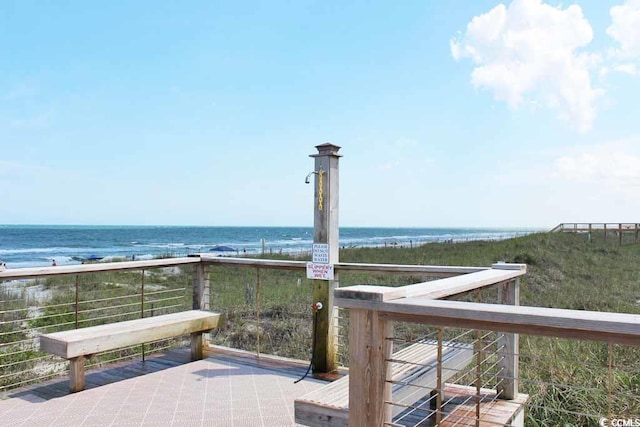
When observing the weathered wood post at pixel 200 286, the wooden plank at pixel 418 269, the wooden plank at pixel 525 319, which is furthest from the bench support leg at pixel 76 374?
the wooden plank at pixel 525 319

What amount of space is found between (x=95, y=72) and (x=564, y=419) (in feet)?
49.7

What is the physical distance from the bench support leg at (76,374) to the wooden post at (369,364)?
282 cm

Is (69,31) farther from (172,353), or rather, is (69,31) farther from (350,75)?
(172,353)

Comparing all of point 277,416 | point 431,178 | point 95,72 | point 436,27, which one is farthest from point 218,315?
point 431,178

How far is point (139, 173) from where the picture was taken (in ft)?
107

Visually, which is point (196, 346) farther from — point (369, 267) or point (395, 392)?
point (395, 392)

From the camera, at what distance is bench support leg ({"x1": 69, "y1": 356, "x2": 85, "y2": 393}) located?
363 centimetres

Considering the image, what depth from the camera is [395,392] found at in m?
2.07

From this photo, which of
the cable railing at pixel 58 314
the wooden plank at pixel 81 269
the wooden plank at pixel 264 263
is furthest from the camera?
the wooden plank at pixel 264 263

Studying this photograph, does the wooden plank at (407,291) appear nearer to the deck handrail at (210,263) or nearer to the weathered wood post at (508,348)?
the weathered wood post at (508,348)

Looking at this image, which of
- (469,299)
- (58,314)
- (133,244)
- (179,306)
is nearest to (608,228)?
(469,299)

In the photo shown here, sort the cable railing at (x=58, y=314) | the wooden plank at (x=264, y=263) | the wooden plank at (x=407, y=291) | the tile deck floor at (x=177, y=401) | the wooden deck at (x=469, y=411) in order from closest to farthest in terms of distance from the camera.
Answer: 1. the wooden plank at (x=407, y=291)
2. the wooden deck at (x=469, y=411)
3. the tile deck floor at (x=177, y=401)
4. the cable railing at (x=58, y=314)
5. the wooden plank at (x=264, y=263)

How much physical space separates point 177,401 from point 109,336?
0.75 meters

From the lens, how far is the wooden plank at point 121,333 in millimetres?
3449
